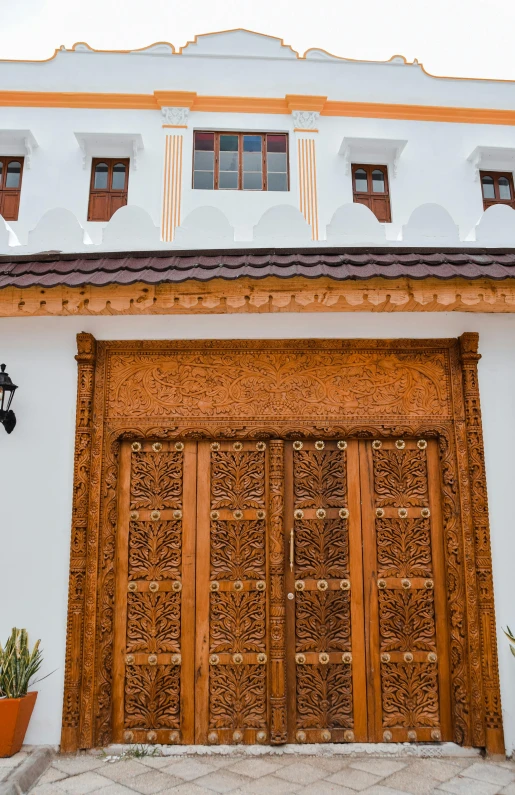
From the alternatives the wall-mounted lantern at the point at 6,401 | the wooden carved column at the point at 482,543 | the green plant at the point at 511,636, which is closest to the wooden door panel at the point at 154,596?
the wall-mounted lantern at the point at 6,401

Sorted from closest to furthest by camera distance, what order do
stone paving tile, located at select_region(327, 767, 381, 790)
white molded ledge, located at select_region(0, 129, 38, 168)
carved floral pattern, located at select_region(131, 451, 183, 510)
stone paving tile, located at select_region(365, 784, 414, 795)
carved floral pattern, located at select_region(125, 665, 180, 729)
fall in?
stone paving tile, located at select_region(365, 784, 414, 795) < stone paving tile, located at select_region(327, 767, 381, 790) < carved floral pattern, located at select_region(125, 665, 180, 729) < carved floral pattern, located at select_region(131, 451, 183, 510) < white molded ledge, located at select_region(0, 129, 38, 168)

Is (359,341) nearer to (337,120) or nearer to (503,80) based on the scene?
(337,120)

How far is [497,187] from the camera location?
8453mm

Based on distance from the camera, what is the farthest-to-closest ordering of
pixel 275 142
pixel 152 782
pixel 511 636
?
1. pixel 275 142
2. pixel 511 636
3. pixel 152 782

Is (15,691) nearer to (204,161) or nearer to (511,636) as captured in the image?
(511,636)

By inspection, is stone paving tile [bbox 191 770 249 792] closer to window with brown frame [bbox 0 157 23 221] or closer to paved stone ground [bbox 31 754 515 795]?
paved stone ground [bbox 31 754 515 795]

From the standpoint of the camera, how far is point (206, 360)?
391cm

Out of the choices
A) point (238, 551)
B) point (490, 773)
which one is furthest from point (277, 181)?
point (490, 773)

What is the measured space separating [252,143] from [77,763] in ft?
25.2

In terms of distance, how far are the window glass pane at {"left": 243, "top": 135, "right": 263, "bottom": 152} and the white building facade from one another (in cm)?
487

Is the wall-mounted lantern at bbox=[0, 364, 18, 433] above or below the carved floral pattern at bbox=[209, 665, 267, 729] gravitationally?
above

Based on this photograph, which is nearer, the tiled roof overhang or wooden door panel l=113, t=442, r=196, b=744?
the tiled roof overhang

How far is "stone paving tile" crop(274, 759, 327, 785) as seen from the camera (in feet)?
10.2

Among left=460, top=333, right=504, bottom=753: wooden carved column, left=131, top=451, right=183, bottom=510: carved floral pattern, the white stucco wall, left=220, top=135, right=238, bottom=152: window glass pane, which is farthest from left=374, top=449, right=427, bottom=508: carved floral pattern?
left=220, top=135, right=238, bottom=152: window glass pane
